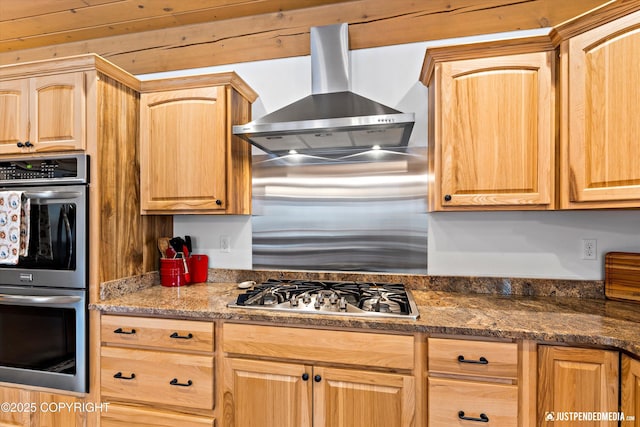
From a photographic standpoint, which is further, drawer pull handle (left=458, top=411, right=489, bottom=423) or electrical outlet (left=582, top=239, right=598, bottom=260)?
electrical outlet (left=582, top=239, right=598, bottom=260)

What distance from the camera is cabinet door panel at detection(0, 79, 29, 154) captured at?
1789mm

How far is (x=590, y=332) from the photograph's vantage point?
1.22 metres

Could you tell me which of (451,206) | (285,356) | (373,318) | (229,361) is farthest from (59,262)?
(451,206)

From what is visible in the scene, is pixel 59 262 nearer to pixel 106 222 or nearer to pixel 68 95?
pixel 106 222

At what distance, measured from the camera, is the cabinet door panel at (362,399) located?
4.47 ft

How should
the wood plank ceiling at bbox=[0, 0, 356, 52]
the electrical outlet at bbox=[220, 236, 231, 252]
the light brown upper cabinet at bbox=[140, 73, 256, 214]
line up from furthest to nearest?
the electrical outlet at bbox=[220, 236, 231, 252] < the wood plank ceiling at bbox=[0, 0, 356, 52] < the light brown upper cabinet at bbox=[140, 73, 256, 214]

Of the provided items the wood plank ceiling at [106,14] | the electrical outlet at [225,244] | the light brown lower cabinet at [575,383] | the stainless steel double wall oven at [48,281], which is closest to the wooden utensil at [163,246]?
the electrical outlet at [225,244]

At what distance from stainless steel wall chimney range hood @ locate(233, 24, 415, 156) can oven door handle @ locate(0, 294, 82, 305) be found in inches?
47.5

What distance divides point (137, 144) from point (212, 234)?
73 centimetres

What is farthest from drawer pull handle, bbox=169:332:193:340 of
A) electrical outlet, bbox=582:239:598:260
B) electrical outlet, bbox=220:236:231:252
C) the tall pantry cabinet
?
electrical outlet, bbox=582:239:598:260

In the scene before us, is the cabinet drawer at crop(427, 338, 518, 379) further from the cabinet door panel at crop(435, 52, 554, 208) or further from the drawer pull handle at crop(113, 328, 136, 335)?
the drawer pull handle at crop(113, 328, 136, 335)

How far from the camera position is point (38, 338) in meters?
1.74

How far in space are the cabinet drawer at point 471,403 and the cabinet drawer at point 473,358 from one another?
0.05 m

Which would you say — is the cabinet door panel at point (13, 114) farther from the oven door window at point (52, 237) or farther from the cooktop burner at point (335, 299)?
the cooktop burner at point (335, 299)
